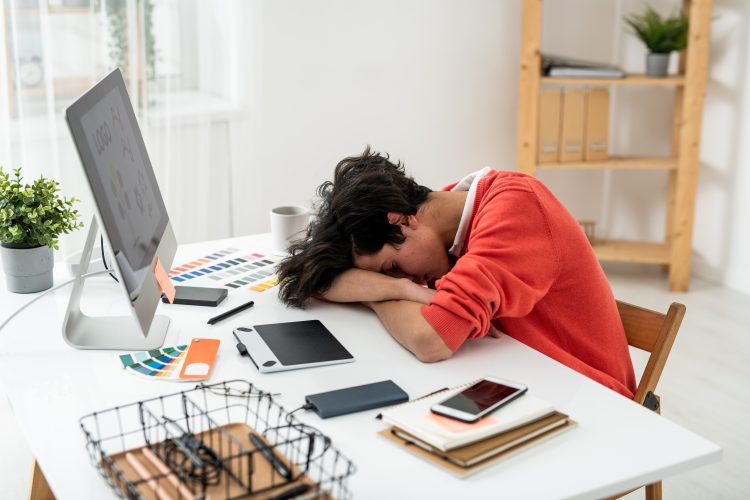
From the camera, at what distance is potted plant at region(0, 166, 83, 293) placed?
1792mm

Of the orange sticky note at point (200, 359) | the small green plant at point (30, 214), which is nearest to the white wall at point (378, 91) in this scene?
the small green plant at point (30, 214)

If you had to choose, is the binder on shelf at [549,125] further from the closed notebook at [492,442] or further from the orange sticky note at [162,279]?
the closed notebook at [492,442]

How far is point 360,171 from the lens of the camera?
1848 millimetres

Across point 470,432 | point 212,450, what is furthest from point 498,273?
point 212,450

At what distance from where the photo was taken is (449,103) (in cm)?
393

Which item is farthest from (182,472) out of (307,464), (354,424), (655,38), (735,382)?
(655,38)

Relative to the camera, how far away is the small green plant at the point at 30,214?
5.87 ft

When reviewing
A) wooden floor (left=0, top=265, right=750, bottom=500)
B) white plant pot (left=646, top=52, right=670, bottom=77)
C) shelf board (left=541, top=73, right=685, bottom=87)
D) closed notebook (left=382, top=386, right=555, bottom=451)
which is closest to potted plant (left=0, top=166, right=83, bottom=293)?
wooden floor (left=0, top=265, right=750, bottom=500)

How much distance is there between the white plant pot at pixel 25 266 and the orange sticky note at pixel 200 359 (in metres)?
0.48

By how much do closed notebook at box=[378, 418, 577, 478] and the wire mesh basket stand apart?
0.09 metres

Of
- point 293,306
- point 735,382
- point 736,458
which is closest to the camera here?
point 293,306

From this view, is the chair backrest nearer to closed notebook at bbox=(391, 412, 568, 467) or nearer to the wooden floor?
closed notebook at bbox=(391, 412, 568, 467)

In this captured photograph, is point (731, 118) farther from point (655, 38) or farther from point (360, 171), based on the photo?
point (360, 171)

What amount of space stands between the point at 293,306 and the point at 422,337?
37 centimetres
